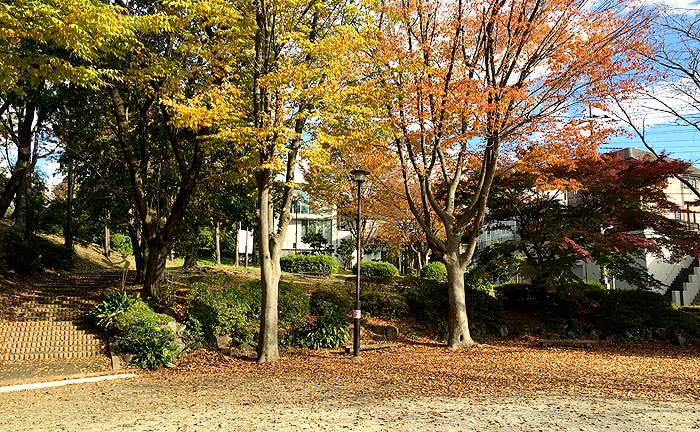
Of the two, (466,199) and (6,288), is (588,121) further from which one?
(6,288)

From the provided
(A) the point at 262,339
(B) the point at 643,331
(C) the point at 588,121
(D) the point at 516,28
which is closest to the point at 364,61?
(D) the point at 516,28

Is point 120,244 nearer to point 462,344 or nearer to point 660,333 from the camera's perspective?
point 462,344

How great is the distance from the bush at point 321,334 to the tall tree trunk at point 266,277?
5.40 feet

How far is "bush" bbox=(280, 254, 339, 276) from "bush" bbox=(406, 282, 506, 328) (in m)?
10.1

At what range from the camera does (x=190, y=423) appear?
5.73 m

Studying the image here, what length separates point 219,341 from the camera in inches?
453

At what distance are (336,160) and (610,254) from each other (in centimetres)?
1011

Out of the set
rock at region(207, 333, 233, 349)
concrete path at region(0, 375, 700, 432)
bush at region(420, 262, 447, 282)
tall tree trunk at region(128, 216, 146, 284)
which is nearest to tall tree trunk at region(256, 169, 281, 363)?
rock at region(207, 333, 233, 349)

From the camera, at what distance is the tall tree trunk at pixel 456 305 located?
1242 cm

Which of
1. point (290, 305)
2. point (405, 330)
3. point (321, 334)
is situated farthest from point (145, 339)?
point (405, 330)

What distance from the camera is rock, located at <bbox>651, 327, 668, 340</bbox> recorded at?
14.5 meters

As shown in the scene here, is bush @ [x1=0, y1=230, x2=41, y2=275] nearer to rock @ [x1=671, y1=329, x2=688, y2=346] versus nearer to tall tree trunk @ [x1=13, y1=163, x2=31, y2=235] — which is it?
tall tree trunk @ [x1=13, y1=163, x2=31, y2=235]

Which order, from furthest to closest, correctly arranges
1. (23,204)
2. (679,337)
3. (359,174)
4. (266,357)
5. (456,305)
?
(23,204) < (679,337) < (456,305) < (359,174) < (266,357)

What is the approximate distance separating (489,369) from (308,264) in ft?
54.0
